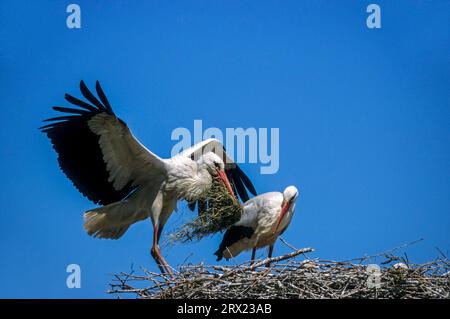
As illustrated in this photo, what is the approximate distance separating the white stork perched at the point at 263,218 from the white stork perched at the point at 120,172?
31 cm

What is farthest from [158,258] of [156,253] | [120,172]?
[120,172]

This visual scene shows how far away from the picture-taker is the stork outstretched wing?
21.7 ft

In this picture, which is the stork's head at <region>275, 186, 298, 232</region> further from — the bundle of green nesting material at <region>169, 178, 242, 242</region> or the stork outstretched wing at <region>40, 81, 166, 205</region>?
the stork outstretched wing at <region>40, 81, 166, 205</region>

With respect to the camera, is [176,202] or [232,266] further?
[176,202]

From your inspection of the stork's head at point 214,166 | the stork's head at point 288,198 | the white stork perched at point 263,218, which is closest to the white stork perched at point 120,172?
the stork's head at point 214,166

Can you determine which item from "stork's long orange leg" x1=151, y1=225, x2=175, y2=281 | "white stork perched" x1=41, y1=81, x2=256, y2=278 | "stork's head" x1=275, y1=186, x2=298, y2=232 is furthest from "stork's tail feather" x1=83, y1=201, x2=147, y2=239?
"stork's head" x1=275, y1=186, x2=298, y2=232

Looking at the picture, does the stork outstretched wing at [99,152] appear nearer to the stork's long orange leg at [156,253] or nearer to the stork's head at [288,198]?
the stork's long orange leg at [156,253]

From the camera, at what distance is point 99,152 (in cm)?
687

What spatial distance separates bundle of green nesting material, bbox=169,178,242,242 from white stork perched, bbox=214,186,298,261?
8.1 inches
